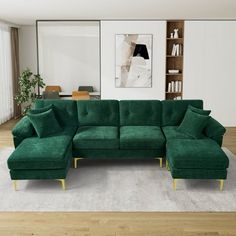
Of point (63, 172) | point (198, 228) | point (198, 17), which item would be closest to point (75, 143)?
point (63, 172)

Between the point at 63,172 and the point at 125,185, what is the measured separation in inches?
Answer: 31.9

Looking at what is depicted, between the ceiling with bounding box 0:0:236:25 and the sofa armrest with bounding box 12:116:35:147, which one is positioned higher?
the ceiling with bounding box 0:0:236:25

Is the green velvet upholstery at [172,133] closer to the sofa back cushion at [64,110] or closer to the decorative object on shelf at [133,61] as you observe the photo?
the sofa back cushion at [64,110]

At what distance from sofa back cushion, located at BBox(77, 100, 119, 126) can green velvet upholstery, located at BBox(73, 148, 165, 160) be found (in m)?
0.74

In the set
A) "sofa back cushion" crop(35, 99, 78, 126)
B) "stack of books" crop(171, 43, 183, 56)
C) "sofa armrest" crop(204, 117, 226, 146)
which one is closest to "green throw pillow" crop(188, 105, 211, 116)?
"sofa armrest" crop(204, 117, 226, 146)

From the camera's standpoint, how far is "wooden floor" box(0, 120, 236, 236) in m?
3.14

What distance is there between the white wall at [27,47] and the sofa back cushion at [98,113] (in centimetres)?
414

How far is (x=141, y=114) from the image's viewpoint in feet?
18.3

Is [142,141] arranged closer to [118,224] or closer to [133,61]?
[118,224]

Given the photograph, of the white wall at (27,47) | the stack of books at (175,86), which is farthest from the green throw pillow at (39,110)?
the white wall at (27,47)

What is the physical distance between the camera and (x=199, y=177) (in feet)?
13.5

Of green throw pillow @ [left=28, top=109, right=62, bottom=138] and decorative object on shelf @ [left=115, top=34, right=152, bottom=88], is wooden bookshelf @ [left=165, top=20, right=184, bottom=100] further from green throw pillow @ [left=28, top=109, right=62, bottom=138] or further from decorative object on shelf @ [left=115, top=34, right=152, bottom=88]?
green throw pillow @ [left=28, top=109, right=62, bottom=138]

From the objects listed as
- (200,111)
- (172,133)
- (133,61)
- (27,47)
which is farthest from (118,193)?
(27,47)

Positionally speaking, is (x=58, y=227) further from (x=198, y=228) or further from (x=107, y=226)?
(x=198, y=228)
